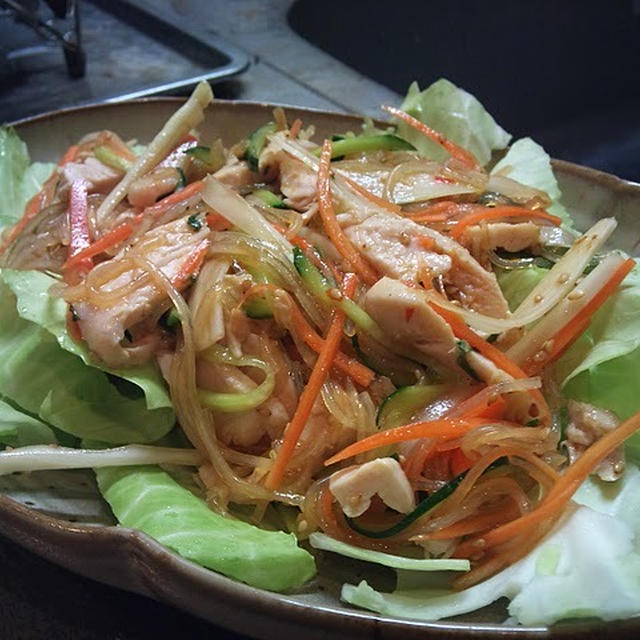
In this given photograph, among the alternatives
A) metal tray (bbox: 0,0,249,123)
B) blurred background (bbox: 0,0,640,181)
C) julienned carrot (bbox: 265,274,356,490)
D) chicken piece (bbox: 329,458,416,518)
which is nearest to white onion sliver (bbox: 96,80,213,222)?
julienned carrot (bbox: 265,274,356,490)

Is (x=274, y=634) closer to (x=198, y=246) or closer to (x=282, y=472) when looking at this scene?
(x=282, y=472)

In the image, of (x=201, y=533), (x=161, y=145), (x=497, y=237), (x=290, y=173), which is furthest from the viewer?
(x=161, y=145)

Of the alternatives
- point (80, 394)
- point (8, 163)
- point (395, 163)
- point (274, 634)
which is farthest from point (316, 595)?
point (8, 163)

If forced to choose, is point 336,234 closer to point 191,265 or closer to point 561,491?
point 191,265

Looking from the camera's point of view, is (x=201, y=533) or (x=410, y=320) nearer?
(x=201, y=533)

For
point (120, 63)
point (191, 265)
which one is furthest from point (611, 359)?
point (120, 63)

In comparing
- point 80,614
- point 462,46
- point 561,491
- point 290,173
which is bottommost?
point 462,46

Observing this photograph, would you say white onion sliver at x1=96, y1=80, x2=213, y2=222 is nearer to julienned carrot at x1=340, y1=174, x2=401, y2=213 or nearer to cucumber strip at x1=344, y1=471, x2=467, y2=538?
julienned carrot at x1=340, y1=174, x2=401, y2=213
